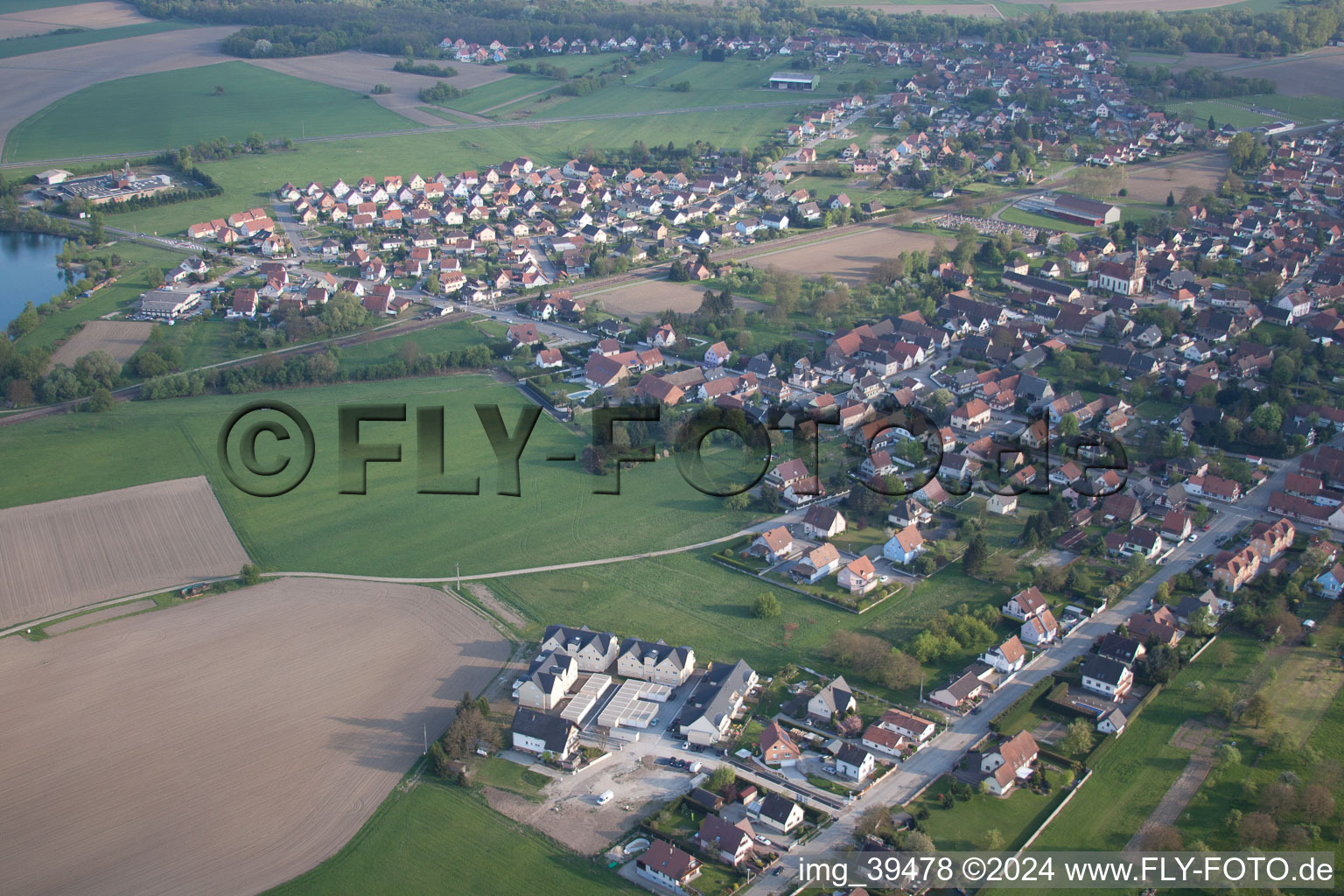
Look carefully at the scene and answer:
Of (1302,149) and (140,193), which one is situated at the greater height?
(1302,149)

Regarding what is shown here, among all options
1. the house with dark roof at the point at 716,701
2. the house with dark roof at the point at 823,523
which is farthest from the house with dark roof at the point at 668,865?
the house with dark roof at the point at 823,523

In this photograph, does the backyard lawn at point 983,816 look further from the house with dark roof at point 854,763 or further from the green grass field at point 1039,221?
the green grass field at point 1039,221

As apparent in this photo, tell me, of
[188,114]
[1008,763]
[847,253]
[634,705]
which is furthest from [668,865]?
[188,114]

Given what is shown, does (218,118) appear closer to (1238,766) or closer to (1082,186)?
(1082,186)

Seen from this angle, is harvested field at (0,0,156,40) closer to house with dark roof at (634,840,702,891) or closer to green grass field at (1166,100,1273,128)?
green grass field at (1166,100,1273,128)

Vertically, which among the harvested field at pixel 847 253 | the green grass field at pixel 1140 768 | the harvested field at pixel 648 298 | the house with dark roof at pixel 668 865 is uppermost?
the harvested field at pixel 847 253

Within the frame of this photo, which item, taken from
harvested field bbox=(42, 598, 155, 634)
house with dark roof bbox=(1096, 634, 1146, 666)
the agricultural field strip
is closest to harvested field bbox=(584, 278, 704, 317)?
harvested field bbox=(42, 598, 155, 634)

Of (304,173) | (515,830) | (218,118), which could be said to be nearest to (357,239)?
(304,173)
